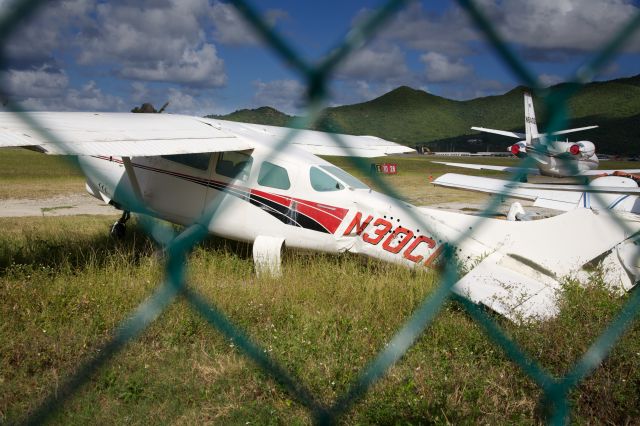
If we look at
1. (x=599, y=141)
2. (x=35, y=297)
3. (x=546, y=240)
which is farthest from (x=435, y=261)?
(x=599, y=141)

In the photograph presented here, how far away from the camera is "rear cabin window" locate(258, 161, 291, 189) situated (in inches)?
274

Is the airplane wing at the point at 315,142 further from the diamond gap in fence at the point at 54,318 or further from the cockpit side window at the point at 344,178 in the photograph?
the diamond gap in fence at the point at 54,318

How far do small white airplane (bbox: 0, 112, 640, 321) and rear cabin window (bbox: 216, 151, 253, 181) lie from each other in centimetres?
1

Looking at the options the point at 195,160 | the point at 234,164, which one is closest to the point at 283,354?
the point at 234,164

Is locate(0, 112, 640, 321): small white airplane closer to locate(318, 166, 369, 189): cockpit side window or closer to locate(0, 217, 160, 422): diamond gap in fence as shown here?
locate(318, 166, 369, 189): cockpit side window

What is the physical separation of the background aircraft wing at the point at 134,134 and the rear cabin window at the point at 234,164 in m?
0.21

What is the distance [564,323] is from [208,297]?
101 inches

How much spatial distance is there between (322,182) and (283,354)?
145 inches

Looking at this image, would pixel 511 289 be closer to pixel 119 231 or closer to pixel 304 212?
pixel 304 212

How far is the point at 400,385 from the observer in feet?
9.53

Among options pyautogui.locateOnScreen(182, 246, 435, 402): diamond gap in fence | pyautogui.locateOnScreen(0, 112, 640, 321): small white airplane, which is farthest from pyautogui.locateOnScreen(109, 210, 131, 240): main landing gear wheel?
pyautogui.locateOnScreen(182, 246, 435, 402): diamond gap in fence

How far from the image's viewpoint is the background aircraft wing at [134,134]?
450 centimetres

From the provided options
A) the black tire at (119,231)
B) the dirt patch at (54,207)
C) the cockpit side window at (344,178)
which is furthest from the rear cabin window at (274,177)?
the dirt patch at (54,207)

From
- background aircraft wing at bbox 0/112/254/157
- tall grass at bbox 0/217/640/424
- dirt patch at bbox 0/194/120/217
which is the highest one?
background aircraft wing at bbox 0/112/254/157
